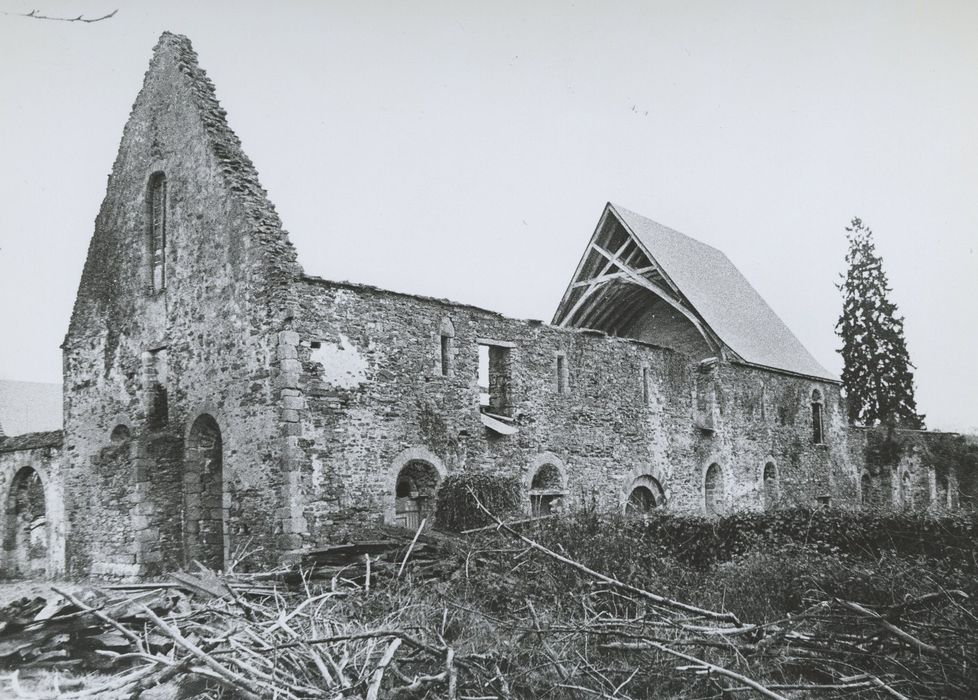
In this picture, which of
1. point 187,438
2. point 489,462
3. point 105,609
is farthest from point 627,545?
point 187,438

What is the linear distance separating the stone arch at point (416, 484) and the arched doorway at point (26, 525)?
896 cm

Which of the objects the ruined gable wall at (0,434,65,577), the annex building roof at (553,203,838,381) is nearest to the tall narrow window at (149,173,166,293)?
the ruined gable wall at (0,434,65,577)

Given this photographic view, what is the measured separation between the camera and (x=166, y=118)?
15789 millimetres

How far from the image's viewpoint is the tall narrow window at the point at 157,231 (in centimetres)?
1590

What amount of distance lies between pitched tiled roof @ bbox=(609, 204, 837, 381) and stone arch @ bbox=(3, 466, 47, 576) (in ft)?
53.0

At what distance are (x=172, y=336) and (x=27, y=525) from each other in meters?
7.45

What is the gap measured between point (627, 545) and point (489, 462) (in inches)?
185

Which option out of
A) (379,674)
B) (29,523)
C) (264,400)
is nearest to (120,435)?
(29,523)

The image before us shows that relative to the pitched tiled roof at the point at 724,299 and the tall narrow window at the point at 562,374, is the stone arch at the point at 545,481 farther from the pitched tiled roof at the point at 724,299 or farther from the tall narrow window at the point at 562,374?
the pitched tiled roof at the point at 724,299

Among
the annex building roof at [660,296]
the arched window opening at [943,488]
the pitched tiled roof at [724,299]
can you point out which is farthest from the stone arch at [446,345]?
the arched window opening at [943,488]

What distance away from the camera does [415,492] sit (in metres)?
14.6

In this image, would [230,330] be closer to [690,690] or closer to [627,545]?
[627,545]

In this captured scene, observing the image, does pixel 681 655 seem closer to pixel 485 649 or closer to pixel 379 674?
pixel 379 674

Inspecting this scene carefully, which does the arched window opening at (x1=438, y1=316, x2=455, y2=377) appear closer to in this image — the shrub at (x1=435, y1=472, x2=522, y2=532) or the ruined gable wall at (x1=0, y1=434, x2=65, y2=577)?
the shrub at (x1=435, y1=472, x2=522, y2=532)
